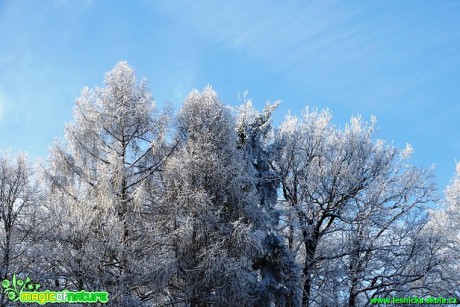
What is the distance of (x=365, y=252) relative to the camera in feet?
62.4

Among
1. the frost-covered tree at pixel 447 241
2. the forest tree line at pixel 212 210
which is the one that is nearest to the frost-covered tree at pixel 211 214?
the forest tree line at pixel 212 210

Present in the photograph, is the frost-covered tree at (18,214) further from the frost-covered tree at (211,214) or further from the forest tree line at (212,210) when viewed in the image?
the frost-covered tree at (211,214)

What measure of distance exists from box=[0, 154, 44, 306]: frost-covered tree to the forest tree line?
41mm

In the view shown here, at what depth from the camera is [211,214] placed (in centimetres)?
Answer: 1598

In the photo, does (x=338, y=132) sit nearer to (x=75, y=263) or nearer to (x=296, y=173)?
(x=296, y=173)

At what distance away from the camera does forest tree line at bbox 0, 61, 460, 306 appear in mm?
14656

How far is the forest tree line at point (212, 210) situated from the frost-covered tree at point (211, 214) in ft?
0.15

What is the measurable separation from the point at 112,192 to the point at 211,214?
3065 millimetres

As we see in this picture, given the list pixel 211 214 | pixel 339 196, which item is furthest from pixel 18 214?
pixel 339 196

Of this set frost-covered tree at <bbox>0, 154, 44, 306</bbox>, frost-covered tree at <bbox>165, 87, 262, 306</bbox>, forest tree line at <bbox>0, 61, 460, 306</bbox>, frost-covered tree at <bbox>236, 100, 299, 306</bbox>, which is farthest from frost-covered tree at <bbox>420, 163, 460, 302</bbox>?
frost-covered tree at <bbox>0, 154, 44, 306</bbox>

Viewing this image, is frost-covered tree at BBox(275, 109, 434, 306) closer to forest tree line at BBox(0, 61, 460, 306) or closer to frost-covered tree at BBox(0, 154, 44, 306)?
forest tree line at BBox(0, 61, 460, 306)

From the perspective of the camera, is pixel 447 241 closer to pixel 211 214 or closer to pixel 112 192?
pixel 211 214

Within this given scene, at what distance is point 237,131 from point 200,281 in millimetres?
5943

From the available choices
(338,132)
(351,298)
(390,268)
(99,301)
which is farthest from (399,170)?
(99,301)
